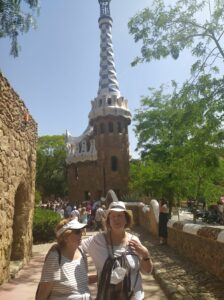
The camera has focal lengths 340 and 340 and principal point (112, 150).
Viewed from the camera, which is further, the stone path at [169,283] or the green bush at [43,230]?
the green bush at [43,230]

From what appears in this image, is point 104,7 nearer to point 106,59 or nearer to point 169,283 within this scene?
point 106,59

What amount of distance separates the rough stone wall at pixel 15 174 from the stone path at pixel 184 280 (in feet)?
9.85

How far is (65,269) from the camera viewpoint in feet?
8.49

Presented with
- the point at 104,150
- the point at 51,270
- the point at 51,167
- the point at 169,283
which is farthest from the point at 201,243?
the point at 51,167

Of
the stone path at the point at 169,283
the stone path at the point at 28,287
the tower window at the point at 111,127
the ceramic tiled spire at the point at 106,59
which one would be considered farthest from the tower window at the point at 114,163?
the stone path at the point at 28,287

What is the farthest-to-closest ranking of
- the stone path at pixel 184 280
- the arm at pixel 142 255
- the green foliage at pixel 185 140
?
the green foliage at pixel 185 140
the stone path at pixel 184 280
the arm at pixel 142 255

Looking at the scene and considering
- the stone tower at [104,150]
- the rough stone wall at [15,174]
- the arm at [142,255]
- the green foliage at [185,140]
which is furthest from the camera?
the stone tower at [104,150]

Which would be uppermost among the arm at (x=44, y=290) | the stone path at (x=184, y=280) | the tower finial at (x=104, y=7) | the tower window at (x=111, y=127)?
the tower finial at (x=104, y=7)

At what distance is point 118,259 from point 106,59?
1340 inches

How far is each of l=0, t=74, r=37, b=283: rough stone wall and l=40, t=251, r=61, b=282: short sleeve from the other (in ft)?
12.1

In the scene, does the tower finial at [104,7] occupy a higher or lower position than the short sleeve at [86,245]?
higher

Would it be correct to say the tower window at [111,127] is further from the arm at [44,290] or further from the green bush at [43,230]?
the arm at [44,290]

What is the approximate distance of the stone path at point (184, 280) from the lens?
17.4 feet

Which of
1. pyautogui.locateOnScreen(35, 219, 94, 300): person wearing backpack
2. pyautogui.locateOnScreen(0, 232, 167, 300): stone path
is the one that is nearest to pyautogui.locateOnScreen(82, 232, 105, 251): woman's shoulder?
pyautogui.locateOnScreen(35, 219, 94, 300): person wearing backpack
